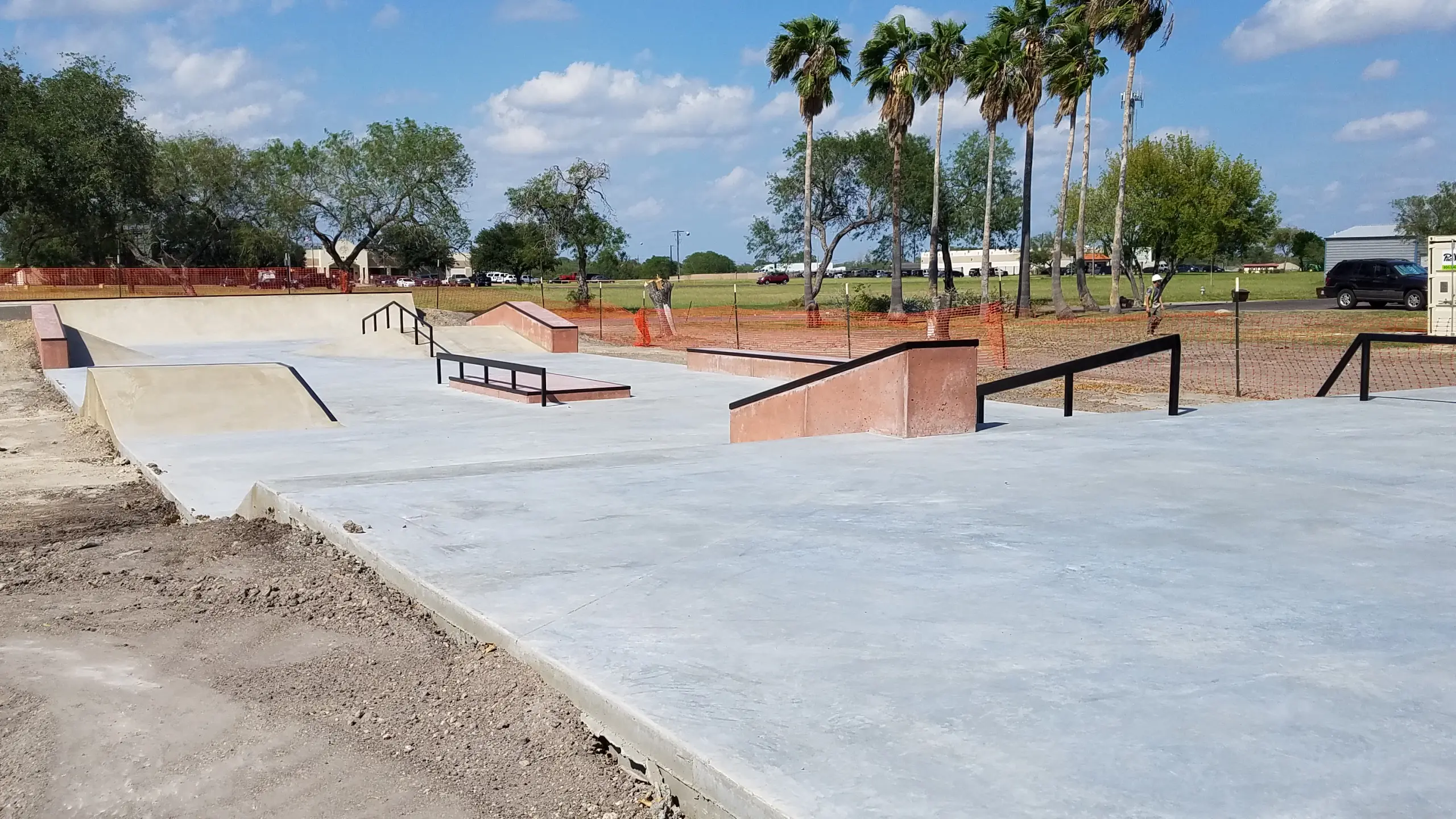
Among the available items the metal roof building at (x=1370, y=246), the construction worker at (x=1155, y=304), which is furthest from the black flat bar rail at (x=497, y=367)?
the metal roof building at (x=1370, y=246)

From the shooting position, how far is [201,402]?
41.8ft

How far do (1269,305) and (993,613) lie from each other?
158ft

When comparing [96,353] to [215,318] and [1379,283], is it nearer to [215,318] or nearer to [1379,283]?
[215,318]

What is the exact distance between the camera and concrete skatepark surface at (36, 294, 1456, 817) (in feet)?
9.64

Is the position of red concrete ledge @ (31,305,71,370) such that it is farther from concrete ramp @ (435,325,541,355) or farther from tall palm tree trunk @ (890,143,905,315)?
tall palm tree trunk @ (890,143,905,315)

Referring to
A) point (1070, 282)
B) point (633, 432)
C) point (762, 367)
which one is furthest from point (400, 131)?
point (633, 432)

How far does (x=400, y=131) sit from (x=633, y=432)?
6240cm

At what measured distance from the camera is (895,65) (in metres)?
40.0

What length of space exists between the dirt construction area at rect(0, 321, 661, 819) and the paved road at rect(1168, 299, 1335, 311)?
42698mm

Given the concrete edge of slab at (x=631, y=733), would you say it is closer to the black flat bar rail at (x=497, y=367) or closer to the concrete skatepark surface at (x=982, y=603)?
the concrete skatepark surface at (x=982, y=603)

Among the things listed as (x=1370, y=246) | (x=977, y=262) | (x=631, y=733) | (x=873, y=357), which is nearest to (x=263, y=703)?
(x=631, y=733)

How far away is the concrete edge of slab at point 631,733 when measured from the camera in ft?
9.51

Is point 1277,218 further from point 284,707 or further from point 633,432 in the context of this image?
point 284,707

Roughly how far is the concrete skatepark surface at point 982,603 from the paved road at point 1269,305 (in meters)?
38.6
